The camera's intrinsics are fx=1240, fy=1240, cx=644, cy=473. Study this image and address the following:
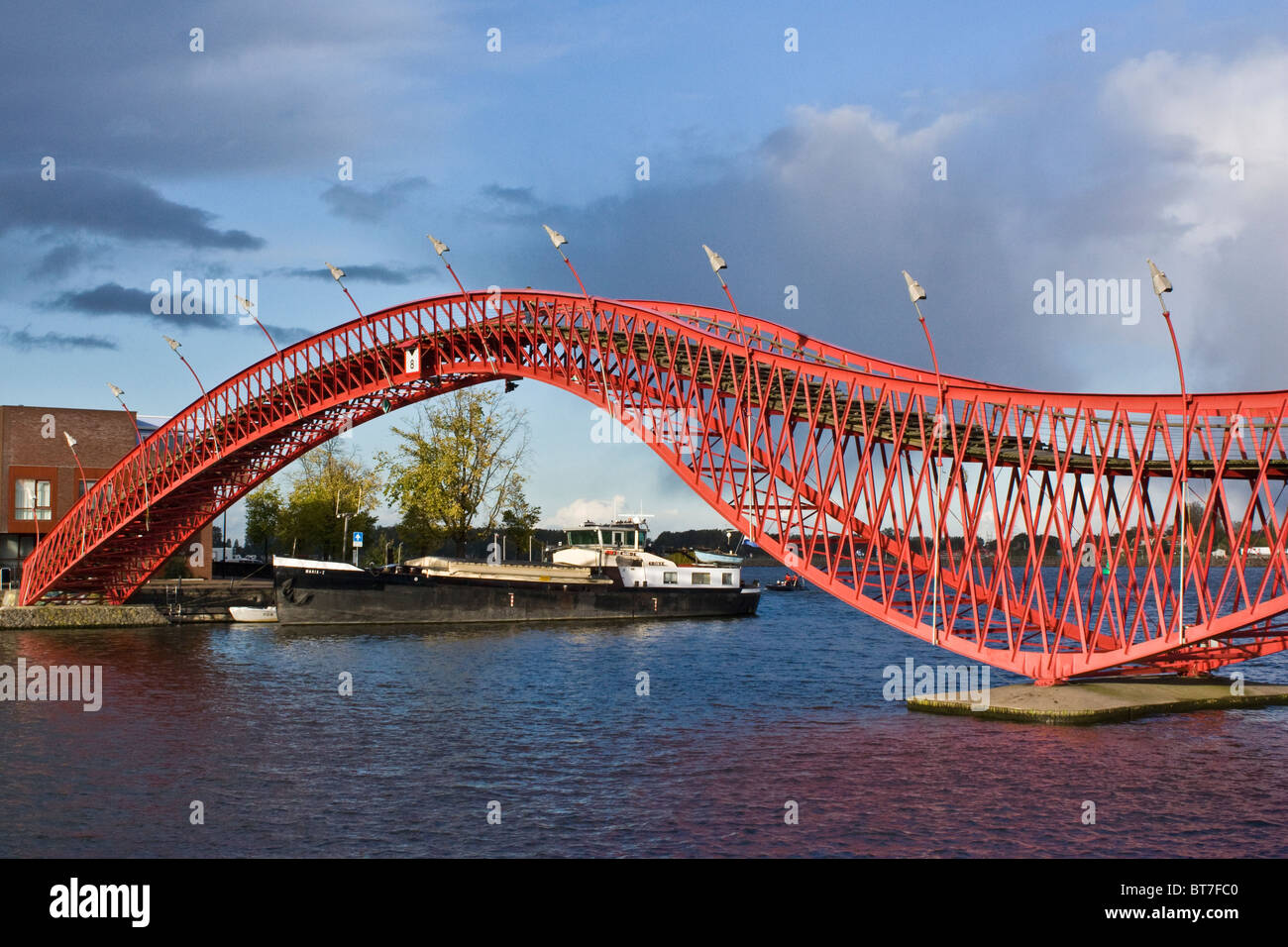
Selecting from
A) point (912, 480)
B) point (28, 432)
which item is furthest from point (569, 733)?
point (28, 432)

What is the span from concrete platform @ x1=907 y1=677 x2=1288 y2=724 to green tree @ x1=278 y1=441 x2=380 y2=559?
8035 cm

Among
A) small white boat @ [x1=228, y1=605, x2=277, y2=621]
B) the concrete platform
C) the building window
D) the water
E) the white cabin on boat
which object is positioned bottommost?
the water

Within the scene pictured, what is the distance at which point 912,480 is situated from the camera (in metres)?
38.5

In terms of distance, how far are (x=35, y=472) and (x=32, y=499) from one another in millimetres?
1910

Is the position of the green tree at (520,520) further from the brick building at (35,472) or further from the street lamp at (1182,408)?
the street lamp at (1182,408)

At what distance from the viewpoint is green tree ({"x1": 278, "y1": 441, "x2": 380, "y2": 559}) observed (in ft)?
378

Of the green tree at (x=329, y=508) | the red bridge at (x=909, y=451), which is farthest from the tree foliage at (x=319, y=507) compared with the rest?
the red bridge at (x=909, y=451)

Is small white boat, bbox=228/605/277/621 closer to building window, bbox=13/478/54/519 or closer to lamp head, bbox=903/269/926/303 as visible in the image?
building window, bbox=13/478/54/519

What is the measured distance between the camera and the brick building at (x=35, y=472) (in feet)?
276

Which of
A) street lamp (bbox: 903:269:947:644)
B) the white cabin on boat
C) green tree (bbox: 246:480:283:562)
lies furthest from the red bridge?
green tree (bbox: 246:480:283:562)
